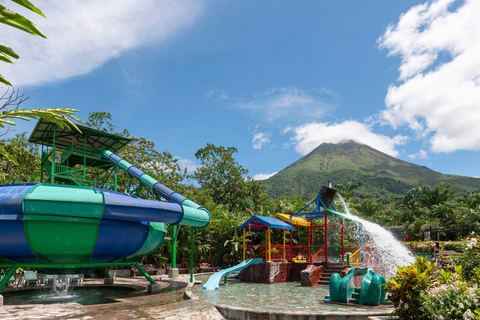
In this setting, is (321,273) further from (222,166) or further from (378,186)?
(378,186)

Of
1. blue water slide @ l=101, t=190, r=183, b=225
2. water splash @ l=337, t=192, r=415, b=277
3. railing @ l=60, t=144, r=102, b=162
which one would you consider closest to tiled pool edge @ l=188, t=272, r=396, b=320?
blue water slide @ l=101, t=190, r=183, b=225

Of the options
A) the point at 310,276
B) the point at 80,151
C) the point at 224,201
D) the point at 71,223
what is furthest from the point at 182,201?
the point at 224,201

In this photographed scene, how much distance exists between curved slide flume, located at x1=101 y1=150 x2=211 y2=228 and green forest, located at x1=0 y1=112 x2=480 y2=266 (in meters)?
6.11

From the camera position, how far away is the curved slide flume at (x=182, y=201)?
47.5 ft


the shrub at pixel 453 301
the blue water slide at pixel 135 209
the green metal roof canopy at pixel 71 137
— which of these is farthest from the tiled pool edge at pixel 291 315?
the green metal roof canopy at pixel 71 137

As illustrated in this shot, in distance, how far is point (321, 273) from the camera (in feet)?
64.5

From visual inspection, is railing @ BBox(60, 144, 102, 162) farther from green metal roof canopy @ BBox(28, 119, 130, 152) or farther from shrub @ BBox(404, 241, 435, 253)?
shrub @ BBox(404, 241, 435, 253)

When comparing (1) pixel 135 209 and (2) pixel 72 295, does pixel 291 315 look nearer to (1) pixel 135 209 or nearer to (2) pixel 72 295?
(1) pixel 135 209

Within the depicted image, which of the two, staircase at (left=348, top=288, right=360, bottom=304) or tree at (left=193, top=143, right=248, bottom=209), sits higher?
tree at (left=193, top=143, right=248, bottom=209)

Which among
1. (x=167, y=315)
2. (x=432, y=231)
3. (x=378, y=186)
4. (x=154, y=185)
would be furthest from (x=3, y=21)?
(x=378, y=186)

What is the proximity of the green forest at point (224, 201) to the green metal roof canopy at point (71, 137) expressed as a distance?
8.29ft

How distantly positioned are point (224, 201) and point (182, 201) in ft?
109

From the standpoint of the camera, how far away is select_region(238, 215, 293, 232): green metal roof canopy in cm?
2066

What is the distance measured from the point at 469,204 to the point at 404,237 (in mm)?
10399
